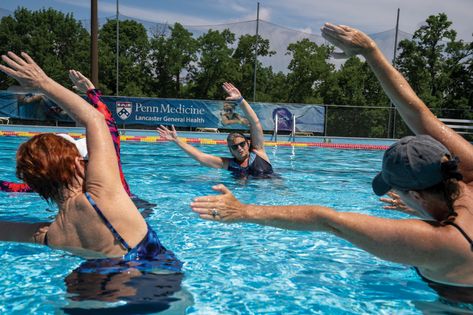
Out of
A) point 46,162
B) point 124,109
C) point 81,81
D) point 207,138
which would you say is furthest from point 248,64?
point 46,162

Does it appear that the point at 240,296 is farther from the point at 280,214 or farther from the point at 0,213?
the point at 0,213

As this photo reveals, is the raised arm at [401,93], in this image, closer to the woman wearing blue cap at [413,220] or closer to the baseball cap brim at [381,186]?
the woman wearing blue cap at [413,220]

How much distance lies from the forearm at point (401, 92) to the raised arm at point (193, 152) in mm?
4042

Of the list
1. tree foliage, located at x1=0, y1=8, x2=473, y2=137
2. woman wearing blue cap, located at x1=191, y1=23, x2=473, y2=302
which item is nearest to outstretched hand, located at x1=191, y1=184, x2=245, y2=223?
woman wearing blue cap, located at x1=191, y1=23, x2=473, y2=302

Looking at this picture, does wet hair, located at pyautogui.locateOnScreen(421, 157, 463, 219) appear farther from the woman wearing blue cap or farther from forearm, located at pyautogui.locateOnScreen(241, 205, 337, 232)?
forearm, located at pyautogui.locateOnScreen(241, 205, 337, 232)

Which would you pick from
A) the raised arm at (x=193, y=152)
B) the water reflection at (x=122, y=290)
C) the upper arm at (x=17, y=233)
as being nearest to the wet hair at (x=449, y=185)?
the water reflection at (x=122, y=290)

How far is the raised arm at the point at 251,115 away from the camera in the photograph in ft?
20.5

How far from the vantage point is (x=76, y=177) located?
234 cm

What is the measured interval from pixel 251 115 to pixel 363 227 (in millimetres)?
4534

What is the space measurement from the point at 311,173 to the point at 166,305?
23.7 feet

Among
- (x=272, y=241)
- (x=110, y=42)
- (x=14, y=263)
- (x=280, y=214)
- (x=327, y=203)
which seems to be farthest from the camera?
(x=110, y=42)

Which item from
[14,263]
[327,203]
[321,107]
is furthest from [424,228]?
[321,107]

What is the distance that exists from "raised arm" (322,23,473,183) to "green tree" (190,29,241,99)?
35177 millimetres

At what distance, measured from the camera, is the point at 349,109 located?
20.0 meters
